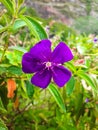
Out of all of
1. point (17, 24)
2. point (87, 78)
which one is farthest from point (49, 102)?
point (17, 24)

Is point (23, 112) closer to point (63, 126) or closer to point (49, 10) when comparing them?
point (63, 126)

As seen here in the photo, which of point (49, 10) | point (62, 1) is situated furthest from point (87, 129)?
point (49, 10)

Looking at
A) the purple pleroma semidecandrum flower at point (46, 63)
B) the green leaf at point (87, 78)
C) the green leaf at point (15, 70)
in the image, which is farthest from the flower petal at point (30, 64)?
the green leaf at point (87, 78)

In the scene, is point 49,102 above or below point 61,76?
below

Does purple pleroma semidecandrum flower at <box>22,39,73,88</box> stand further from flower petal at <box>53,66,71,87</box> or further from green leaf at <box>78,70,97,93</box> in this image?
green leaf at <box>78,70,97,93</box>

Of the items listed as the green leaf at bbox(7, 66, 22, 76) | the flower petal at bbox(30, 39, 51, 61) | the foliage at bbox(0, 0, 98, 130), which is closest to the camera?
the flower petal at bbox(30, 39, 51, 61)

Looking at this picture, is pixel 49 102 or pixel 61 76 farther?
pixel 49 102

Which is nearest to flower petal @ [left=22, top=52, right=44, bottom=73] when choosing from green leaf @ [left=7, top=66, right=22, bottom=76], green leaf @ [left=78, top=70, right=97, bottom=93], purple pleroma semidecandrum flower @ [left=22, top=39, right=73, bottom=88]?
purple pleroma semidecandrum flower @ [left=22, top=39, right=73, bottom=88]

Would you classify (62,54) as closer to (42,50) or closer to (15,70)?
(42,50)
